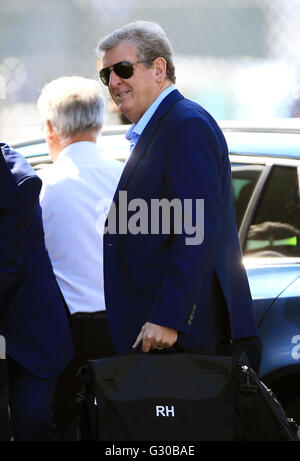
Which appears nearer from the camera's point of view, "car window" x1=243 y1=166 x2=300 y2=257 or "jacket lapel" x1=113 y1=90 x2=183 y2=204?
"jacket lapel" x1=113 y1=90 x2=183 y2=204

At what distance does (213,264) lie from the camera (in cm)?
263

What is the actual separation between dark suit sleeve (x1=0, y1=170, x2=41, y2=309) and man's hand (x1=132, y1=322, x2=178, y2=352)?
484 millimetres

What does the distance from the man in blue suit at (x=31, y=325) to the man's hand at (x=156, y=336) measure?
48 centimetres

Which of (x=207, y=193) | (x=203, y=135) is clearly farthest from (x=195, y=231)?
(x=203, y=135)

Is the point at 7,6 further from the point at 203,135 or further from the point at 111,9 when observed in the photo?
the point at 203,135

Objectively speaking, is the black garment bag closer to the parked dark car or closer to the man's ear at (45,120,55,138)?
the parked dark car

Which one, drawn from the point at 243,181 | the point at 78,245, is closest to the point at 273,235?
the point at 243,181

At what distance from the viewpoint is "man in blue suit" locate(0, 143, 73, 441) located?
281 cm

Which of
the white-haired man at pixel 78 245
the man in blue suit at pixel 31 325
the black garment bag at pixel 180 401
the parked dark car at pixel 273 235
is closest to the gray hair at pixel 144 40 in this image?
the man in blue suit at pixel 31 325

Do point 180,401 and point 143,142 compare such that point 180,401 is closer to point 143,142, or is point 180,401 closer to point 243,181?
point 143,142

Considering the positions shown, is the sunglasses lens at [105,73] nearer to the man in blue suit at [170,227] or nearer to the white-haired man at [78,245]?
the man in blue suit at [170,227]

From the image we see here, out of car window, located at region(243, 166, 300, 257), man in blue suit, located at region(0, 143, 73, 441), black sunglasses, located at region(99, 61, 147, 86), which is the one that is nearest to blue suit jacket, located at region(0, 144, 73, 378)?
man in blue suit, located at region(0, 143, 73, 441)
